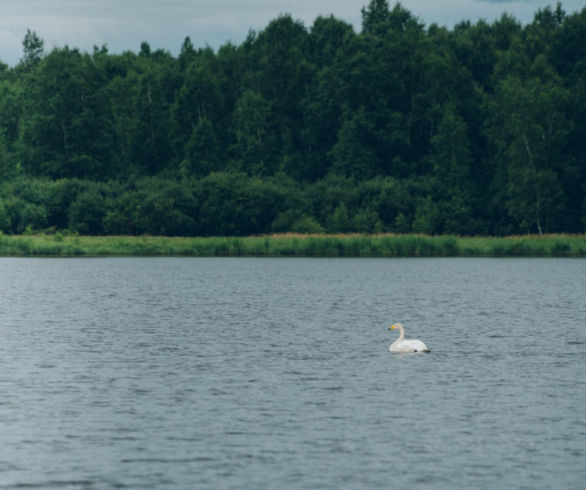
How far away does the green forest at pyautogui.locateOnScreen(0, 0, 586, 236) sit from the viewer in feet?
397

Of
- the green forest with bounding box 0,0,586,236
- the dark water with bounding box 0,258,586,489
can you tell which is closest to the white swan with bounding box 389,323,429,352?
the dark water with bounding box 0,258,586,489

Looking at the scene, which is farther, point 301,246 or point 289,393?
point 301,246

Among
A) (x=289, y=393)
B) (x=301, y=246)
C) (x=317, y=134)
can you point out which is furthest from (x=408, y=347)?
(x=317, y=134)

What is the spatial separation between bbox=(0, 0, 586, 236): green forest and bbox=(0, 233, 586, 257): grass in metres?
5.41

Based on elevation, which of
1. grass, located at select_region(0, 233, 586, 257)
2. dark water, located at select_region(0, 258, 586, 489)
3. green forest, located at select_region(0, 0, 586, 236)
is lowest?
dark water, located at select_region(0, 258, 586, 489)

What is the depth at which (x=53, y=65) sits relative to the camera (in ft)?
473

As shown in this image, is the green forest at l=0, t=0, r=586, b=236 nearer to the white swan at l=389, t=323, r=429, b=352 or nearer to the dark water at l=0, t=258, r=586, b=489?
the dark water at l=0, t=258, r=586, b=489

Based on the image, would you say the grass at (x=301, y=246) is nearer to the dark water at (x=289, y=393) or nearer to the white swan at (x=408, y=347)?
the dark water at (x=289, y=393)

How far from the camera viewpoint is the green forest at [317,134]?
121m

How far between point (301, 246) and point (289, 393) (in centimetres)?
8050

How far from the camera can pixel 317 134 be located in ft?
480

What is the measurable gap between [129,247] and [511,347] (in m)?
83.2

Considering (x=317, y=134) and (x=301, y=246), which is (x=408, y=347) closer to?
(x=301, y=246)

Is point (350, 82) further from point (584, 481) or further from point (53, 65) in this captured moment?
point (584, 481)
